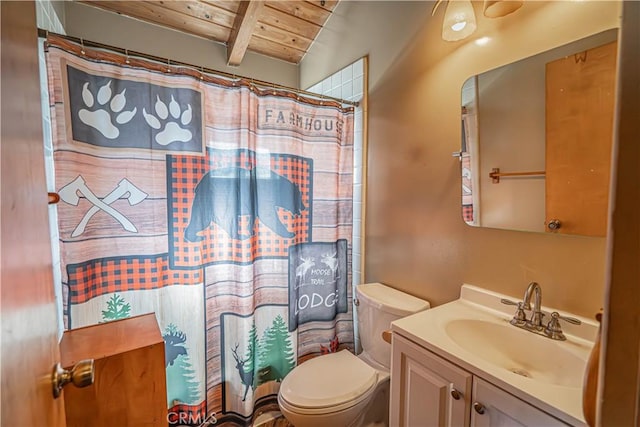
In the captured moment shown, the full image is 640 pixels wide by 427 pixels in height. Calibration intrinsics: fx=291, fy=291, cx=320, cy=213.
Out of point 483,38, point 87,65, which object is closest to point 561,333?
point 483,38

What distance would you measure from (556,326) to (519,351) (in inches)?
6.1

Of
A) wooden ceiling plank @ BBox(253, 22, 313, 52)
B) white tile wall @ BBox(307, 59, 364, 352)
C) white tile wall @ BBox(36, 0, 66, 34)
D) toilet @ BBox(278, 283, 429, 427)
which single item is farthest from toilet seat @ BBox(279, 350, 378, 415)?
wooden ceiling plank @ BBox(253, 22, 313, 52)

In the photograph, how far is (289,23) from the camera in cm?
206

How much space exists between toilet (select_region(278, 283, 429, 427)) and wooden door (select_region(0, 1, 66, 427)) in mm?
969

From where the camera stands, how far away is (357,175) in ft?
6.46

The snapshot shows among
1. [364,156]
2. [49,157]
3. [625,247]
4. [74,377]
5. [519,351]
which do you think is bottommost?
[519,351]

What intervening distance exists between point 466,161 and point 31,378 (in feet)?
4.93

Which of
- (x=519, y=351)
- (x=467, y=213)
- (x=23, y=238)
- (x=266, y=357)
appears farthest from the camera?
(x=266, y=357)

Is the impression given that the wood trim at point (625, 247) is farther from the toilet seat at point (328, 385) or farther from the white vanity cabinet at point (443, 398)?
the toilet seat at point (328, 385)

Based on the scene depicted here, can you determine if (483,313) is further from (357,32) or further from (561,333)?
(357,32)

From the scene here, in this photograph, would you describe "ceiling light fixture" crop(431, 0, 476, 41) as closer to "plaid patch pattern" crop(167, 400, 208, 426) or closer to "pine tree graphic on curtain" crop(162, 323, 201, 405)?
"pine tree graphic on curtain" crop(162, 323, 201, 405)

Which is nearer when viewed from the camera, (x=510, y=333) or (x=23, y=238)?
(x=23, y=238)

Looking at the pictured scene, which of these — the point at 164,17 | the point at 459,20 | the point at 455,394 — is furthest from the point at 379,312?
the point at 164,17

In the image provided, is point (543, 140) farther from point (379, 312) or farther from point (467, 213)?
point (379, 312)
